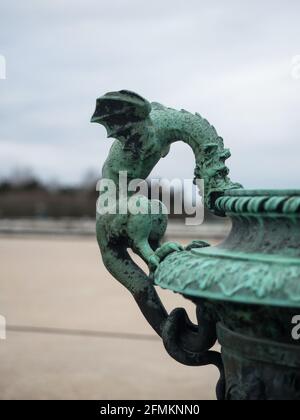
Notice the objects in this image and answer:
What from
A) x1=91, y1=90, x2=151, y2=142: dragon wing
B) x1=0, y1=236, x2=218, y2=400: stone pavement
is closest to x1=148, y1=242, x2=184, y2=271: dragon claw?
x1=91, y1=90, x2=151, y2=142: dragon wing

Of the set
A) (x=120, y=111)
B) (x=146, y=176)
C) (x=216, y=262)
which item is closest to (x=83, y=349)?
(x=146, y=176)

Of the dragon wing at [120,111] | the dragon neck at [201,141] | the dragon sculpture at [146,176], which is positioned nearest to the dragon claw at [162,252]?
the dragon sculpture at [146,176]

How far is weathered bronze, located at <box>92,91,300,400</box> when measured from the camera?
1236 millimetres

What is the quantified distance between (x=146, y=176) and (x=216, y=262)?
18.8 inches

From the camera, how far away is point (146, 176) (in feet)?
5.61

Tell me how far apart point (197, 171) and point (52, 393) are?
263cm

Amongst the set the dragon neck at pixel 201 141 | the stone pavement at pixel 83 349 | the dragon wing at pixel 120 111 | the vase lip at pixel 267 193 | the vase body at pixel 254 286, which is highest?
the dragon wing at pixel 120 111

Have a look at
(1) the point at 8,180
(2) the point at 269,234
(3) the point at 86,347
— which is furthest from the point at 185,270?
(1) the point at 8,180

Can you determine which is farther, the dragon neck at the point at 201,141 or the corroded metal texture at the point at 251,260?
the dragon neck at the point at 201,141

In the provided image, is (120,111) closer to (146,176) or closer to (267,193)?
(146,176)

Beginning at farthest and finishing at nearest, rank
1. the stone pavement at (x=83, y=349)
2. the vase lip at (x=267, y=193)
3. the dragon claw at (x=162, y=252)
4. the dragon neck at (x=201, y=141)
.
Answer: the stone pavement at (x=83, y=349) < the dragon neck at (x=201, y=141) < the dragon claw at (x=162, y=252) < the vase lip at (x=267, y=193)

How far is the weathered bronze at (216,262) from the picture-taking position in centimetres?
124

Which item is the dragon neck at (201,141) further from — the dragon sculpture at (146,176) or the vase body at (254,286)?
the vase body at (254,286)

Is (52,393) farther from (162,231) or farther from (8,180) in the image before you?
(8,180)
